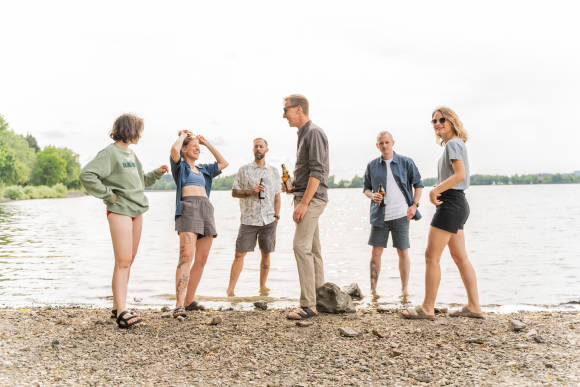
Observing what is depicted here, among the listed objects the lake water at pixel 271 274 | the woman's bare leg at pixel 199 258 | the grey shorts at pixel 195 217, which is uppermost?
the grey shorts at pixel 195 217

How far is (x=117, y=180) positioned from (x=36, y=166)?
334 ft

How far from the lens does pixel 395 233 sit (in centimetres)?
721

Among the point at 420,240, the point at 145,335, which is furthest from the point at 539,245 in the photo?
the point at 145,335

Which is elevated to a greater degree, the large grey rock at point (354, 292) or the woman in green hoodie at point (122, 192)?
the woman in green hoodie at point (122, 192)

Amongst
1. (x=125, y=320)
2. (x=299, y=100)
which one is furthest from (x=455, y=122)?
(x=125, y=320)

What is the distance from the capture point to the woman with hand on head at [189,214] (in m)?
5.58

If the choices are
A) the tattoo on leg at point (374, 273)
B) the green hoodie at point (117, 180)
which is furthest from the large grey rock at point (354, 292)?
the green hoodie at point (117, 180)

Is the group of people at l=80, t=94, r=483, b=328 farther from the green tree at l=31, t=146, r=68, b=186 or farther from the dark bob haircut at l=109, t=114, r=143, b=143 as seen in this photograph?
the green tree at l=31, t=146, r=68, b=186

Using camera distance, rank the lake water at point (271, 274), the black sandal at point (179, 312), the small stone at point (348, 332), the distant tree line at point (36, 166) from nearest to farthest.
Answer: the small stone at point (348, 332)
the black sandal at point (179, 312)
the lake water at point (271, 274)
the distant tree line at point (36, 166)

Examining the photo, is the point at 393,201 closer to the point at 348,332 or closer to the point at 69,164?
the point at 348,332

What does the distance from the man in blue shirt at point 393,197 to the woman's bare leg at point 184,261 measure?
9.90 ft

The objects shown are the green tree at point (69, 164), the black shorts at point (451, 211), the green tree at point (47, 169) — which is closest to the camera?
the black shorts at point (451, 211)

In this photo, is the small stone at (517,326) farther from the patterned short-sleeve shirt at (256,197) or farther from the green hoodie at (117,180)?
the green hoodie at (117,180)

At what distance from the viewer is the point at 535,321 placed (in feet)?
17.8
